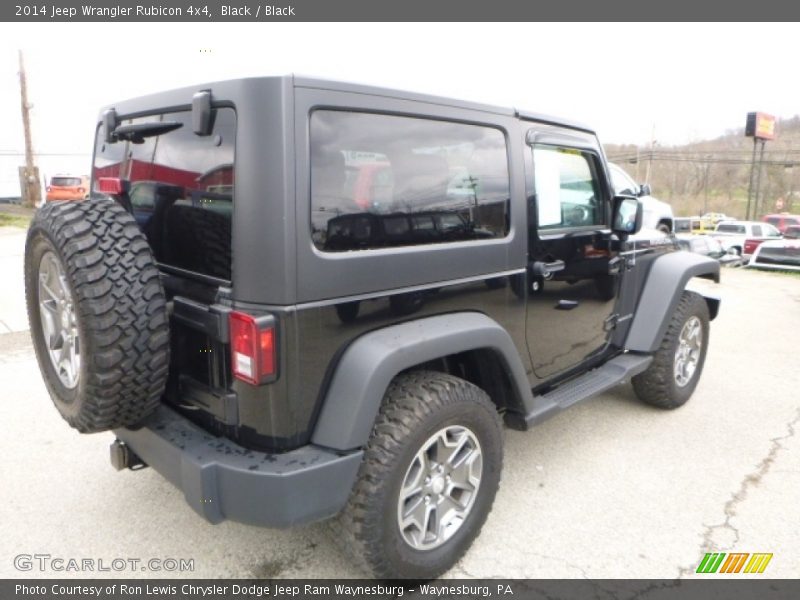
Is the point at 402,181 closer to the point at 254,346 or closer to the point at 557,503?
the point at 254,346

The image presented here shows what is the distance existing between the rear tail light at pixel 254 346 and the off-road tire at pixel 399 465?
0.51 meters

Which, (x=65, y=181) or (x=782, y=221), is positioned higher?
(x=65, y=181)

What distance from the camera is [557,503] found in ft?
9.82

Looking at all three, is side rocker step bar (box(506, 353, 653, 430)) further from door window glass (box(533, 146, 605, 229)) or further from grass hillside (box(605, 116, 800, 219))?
grass hillside (box(605, 116, 800, 219))

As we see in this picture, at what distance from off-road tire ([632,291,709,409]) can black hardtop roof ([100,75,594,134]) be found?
5.93 ft

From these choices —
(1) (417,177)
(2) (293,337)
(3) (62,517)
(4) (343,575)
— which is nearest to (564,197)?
(1) (417,177)

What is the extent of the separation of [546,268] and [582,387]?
86cm

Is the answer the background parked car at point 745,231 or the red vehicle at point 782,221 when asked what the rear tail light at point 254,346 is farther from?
the red vehicle at point 782,221

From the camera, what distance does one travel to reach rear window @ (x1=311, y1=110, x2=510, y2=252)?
78.0 inches

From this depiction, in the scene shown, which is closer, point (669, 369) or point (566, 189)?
point (566, 189)

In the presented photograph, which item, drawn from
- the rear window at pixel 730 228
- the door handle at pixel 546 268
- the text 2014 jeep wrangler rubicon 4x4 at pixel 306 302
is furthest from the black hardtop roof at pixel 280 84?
the rear window at pixel 730 228

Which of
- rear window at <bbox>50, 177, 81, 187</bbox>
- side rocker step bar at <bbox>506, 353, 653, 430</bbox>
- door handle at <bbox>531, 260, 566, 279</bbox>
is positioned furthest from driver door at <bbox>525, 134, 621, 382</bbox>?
rear window at <bbox>50, 177, 81, 187</bbox>

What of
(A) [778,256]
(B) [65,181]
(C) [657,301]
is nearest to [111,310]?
(C) [657,301]

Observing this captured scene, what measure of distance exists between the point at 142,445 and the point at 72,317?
0.57 metres
